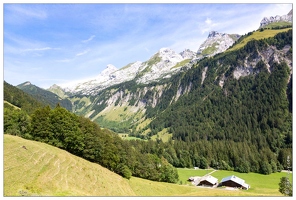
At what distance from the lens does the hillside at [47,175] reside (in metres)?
41.0

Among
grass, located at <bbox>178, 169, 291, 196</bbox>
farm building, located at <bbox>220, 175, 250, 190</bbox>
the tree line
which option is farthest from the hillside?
grass, located at <bbox>178, 169, 291, 196</bbox>

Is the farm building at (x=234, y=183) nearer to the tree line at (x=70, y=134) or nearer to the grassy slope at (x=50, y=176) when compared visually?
the tree line at (x=70, y=134)

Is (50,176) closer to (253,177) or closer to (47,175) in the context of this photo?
(47,175)

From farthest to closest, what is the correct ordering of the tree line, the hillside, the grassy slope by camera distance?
1. the tree line
2. the grassy slope
3. the hillside

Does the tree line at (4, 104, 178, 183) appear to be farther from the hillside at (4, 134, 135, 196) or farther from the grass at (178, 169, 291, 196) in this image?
the grass at (178, 169, 291, 196)

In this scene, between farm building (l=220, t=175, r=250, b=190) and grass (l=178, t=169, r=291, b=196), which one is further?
grass (l=178, t=169, r=291, b=196)

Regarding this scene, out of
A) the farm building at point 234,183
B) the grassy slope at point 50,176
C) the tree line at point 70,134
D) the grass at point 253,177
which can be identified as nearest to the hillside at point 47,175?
the grassy slope at point 50,176

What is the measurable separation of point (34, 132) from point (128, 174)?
33.2 metres

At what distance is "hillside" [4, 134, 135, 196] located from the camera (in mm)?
40997

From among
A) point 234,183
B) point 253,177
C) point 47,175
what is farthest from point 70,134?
point 253,177

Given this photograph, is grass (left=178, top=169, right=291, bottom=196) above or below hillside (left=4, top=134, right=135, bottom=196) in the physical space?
below

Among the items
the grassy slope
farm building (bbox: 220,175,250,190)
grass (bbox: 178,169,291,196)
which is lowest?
grass (bbox: 178,169,291,196)

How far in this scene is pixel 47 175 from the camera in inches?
1841

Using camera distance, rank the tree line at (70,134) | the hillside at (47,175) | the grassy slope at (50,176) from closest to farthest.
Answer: the hillside at (47,175) → the grassy slope at (50,176) → the tree line at (70,134)
